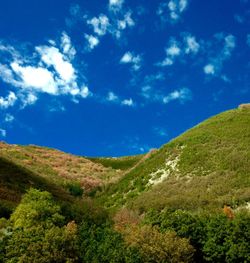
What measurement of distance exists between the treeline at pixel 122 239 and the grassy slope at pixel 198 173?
348 inches

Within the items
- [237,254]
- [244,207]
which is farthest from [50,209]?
[244,207]

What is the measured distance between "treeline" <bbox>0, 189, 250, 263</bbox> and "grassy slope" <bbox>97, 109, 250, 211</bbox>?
883 centimetres

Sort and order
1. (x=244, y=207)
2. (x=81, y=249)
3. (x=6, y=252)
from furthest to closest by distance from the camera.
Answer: (x=244, y=207), (x=81, y=249), (x=6, y=252)

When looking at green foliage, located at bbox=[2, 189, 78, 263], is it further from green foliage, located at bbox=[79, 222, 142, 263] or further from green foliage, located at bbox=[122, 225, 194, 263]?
green foliage, located at bbox=[122, 225, 194, 263]

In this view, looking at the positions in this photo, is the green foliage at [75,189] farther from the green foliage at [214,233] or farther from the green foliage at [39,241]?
the green foliage at [39,241]

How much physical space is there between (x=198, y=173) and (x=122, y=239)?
22.1m

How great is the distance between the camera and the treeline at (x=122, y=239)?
28641mm

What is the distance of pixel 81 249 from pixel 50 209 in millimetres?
4742

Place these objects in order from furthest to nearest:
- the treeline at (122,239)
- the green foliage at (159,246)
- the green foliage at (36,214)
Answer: the green foliage at (36,214) < the green foliage at (159,246) < the treeline at (122,239)

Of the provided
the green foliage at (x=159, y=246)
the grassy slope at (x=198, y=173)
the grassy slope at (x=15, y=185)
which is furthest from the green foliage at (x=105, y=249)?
the grassy slope at (x=198, y=173)

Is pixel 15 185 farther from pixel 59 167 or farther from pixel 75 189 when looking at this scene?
pixel 59 167

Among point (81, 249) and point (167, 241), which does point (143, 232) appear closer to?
point (167, 241)

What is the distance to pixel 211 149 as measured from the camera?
57.8 meters


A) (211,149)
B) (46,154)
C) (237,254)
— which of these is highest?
(46,154)
